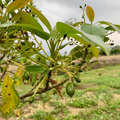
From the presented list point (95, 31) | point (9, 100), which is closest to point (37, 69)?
point (9, 100)

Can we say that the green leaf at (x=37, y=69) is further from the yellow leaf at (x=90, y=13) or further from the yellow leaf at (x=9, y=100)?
the yellow leaf at (x=90, y=13)

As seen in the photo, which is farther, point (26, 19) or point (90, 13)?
point (90, 13)

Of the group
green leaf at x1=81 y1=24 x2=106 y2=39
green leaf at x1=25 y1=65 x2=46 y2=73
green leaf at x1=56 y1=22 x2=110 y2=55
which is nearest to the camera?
A: green leaf at x1=56 y1=22 x2=110 y2=55

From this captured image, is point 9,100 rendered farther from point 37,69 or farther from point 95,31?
point 95,31

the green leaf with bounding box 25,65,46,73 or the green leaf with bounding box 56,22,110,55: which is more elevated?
the green leaf with bounding box 56,22,110,55

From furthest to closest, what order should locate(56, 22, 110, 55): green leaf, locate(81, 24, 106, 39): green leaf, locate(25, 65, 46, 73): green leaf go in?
locate(25, 65, 46, 73): green leaf
locate(81, 24, 106, 39): green leaf
locate(56, 22, 110, 55): green leaf

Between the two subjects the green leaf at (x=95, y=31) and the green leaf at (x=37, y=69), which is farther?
the green leaf at (x=37, y=69)

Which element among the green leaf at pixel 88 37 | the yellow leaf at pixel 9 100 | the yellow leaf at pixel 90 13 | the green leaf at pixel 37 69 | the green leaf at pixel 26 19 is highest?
the yellow leaf at pixel 90 13

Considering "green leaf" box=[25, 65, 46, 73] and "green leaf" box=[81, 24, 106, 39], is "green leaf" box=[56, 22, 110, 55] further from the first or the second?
"green leaf" box=[25, 65, 46, 73]

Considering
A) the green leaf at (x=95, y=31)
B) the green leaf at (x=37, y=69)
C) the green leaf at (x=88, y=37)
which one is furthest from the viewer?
the green leaf at (x=37, y=69)

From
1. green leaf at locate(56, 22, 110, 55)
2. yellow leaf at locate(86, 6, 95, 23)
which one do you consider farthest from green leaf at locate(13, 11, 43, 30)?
yellow leaf at locate(86, 6, 95, 23)

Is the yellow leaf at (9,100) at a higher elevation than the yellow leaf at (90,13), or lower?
lower

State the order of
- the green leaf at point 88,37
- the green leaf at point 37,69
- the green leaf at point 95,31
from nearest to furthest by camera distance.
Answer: the green leaf at point 88,37 < the green leaf at point 95,31 < the green leaf at point 37,69

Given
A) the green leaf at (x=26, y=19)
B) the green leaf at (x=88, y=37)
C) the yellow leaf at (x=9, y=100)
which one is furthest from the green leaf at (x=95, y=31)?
the yellow leaf at (x=9, y=100)
